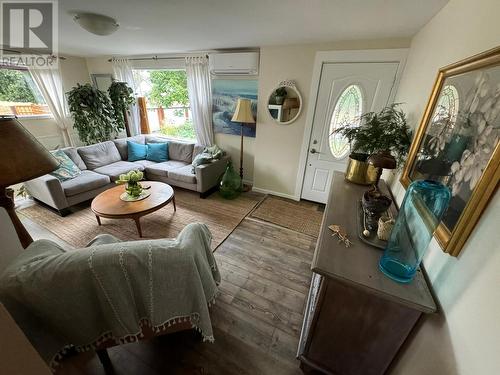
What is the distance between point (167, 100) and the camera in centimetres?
433

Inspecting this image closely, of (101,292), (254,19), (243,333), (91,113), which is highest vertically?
(254,19)

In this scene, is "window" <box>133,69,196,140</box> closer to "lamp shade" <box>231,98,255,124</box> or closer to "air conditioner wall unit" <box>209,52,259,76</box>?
"air conditioner wall unit" <box>209,52,259,76</box>

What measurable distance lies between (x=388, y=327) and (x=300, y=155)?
2.36 m

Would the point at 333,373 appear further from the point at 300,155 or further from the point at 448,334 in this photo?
the point at 300,155

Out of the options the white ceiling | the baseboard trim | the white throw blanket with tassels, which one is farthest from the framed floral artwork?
the baseboard trim

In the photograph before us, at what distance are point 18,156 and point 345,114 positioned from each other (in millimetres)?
2897

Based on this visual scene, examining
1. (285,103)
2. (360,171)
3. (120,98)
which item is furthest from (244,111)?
(120,98)

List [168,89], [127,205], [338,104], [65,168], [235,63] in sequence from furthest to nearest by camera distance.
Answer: [168,89]
[235,63]
[65,168]
[338,104]
[127,205]

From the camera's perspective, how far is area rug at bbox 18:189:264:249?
233 centimetres

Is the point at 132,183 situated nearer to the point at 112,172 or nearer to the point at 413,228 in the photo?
the point at 112,172

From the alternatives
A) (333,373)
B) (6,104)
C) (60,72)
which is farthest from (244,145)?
(6,104)

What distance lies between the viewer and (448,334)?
2.27 ft

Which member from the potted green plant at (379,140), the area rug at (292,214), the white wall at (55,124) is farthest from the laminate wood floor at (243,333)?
the white wall at (55,124)

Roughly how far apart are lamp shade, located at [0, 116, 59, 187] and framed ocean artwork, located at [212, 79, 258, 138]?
267 cm
